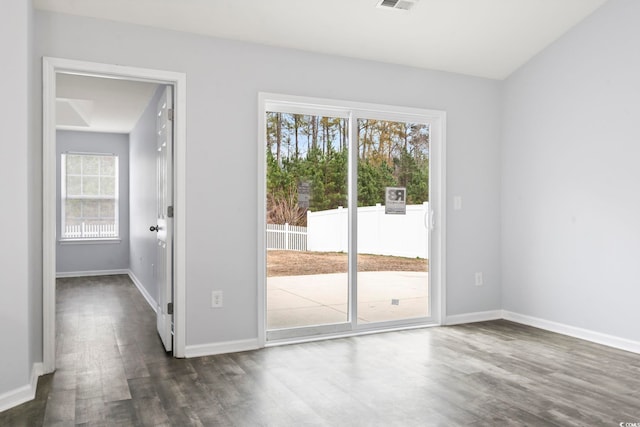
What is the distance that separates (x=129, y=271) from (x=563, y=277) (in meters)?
6.90

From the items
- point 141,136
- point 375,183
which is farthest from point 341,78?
point 141,136

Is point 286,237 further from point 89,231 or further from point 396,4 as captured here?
point 89,231

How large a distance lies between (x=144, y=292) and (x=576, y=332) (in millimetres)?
5076

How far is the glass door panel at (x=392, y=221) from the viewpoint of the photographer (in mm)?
4531

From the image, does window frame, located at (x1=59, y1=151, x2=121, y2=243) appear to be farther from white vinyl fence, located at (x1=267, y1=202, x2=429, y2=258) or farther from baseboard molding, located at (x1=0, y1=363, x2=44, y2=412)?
baseboard molding, located at (x1=0, y1=363, x2=44, y2=412)

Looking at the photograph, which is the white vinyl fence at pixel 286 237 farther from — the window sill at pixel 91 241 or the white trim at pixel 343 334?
the window sill at pixel 91 241

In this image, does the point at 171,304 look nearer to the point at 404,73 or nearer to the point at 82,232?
the point at 404,73

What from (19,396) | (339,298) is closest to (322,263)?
(339,298)

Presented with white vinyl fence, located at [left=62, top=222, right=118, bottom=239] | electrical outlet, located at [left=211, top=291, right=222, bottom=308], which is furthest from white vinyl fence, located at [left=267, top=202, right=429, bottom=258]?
white vinyl fence, located at [left=62, top=222, right=118, bottom=239]

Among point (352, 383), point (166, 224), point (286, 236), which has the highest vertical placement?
point (166, 224)

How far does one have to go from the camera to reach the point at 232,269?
3.92 m

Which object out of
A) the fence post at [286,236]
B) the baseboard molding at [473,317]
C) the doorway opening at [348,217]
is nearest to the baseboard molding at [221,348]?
the doorway opening at [348,217]

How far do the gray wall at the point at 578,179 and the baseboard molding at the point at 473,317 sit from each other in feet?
0.51

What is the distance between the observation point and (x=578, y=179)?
4332mm
